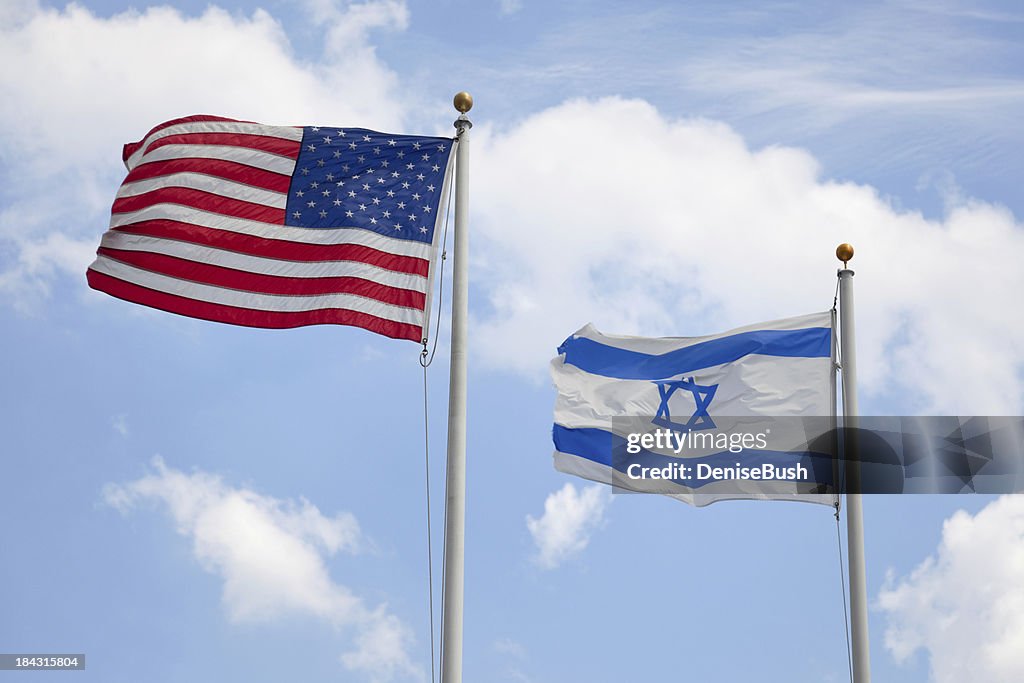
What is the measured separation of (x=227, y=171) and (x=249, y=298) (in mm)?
1899

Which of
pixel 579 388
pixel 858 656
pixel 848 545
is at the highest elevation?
pixel 579 388

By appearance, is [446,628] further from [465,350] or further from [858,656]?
[858,656]

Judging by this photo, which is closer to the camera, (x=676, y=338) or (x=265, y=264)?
(x=265, y=264)

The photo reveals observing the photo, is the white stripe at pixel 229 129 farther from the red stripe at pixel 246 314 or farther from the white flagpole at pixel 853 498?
the white flagpole at pixel 853 498

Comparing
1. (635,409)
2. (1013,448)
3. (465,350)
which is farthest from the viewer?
(635,409)

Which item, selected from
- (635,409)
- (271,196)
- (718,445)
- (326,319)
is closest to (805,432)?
(718,445)


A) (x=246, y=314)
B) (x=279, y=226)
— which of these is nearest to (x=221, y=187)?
(x=279, y=226)

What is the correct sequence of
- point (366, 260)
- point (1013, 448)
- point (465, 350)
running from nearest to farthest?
1. point (465, 350)
2. point (366, 260)
3. point (1013, 448)

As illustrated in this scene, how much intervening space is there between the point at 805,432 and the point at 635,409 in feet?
7.79

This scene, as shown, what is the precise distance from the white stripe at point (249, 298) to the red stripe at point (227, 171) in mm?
1327

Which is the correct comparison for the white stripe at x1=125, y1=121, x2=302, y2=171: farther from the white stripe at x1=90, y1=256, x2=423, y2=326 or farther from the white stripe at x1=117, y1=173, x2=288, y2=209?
the white stripe at x1=90, y1=256, x2=423, y2=326

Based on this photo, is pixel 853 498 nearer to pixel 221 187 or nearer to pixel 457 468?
pixel 457 468

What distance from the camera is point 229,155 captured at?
632 inches

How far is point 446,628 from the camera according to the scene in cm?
1305
